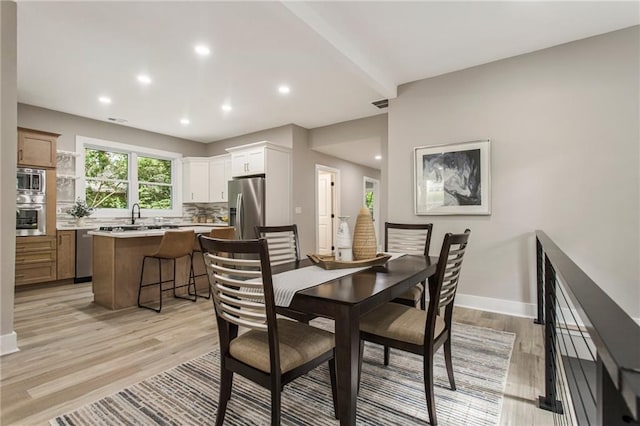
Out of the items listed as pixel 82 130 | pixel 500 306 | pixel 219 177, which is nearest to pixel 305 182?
pixel 219 177

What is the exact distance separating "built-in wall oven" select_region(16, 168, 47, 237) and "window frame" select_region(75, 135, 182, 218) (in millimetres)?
675

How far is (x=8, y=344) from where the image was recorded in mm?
2332

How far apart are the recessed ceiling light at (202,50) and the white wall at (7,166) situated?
1.31m

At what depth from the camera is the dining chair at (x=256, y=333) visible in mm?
1207

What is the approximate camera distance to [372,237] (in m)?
1.99

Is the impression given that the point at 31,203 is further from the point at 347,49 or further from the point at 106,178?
the point at 347,49

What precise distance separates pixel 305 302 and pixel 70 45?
11.3ft

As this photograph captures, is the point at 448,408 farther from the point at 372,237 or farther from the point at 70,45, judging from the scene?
the point at 70,45

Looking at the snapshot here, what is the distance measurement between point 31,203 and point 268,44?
4057mm

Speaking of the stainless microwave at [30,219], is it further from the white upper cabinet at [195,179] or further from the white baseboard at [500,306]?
the white baseboard at [500,306]

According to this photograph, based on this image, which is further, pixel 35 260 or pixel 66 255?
pixel 66 255

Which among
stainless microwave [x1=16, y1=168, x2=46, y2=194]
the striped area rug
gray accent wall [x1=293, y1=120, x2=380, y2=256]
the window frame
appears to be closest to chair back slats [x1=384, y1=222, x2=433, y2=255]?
the striped area rug

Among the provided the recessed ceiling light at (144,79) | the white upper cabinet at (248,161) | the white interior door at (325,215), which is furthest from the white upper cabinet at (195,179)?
the recessed ceiling light at (144,79)

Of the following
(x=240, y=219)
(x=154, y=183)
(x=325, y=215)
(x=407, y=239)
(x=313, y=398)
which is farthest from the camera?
(x=325, y=215)
